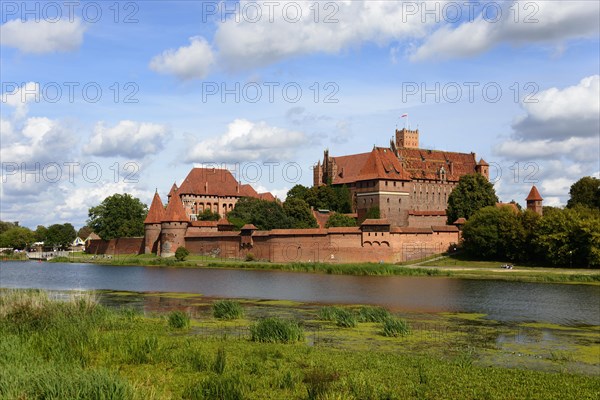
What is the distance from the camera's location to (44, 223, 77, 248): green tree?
8012 cm

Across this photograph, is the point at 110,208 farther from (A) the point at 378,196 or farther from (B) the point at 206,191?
(A) the point at 378,196

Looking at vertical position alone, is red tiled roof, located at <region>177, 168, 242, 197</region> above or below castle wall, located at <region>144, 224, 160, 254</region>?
above

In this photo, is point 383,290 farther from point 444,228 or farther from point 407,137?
point 407,137

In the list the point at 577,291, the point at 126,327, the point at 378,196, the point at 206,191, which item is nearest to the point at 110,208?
the point at 206,191

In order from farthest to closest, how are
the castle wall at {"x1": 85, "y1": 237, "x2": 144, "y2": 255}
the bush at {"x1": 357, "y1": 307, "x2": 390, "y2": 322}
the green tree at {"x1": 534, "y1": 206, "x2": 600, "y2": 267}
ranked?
the castle wall at {"x1": 85, "y1": 237, "x2": 144, "y2": 255} < the green tree at {"x1": 534, "y1": 206, "x2": 600, "y2": 267} < the bush at {"x1": 357, "y1": 307, "x2": 390, "y2": 322}

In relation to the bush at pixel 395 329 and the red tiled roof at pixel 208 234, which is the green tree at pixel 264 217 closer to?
the red tiled roof at pixel 208 234

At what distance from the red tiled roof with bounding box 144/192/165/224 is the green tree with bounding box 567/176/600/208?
31.7m

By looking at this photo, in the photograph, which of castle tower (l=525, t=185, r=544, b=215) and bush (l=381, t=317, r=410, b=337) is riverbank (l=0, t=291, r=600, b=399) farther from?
castle tower (l=525, t=185, r=544, b=215)

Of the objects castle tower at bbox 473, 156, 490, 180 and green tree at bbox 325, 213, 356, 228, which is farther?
castle tower at bbox 473, 156, 490, 180

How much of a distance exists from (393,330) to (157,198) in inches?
1659

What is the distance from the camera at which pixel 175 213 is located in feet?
173

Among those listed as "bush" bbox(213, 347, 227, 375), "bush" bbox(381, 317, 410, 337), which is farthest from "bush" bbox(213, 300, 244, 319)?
"bush" bbox(213, 347, 227, 375)

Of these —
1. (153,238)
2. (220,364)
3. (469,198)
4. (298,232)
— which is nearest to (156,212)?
(153,238)

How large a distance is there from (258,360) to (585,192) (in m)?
47.5
